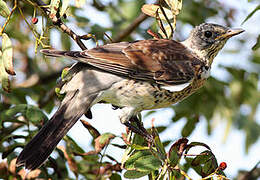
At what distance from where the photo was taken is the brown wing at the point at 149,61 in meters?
3.53

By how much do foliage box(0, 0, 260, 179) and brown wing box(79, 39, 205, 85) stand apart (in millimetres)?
158

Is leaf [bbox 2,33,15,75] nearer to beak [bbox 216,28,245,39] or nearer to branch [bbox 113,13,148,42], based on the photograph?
branch [bbox 113,13,148,42]

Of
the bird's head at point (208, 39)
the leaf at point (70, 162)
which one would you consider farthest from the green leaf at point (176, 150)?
the bird's head at point (208, 39)

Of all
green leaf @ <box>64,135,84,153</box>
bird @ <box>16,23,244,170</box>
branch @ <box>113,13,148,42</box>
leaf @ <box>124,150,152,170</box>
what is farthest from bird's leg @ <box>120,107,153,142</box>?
branch @ <box>113,13,148,42</box>

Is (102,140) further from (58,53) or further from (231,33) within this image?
(231,33)

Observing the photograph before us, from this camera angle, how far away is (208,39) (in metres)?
4.18

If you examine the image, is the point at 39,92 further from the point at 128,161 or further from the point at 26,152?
the point at 128,161

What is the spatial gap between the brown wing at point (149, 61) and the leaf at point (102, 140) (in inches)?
22.7

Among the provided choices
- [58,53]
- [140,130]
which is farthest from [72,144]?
[58,53]

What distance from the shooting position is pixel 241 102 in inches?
196

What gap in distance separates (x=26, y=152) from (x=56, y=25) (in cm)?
88

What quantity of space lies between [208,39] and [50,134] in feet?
5.76

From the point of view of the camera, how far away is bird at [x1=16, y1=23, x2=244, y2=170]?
323 centimetres

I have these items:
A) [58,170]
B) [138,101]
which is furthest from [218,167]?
[58,170]
